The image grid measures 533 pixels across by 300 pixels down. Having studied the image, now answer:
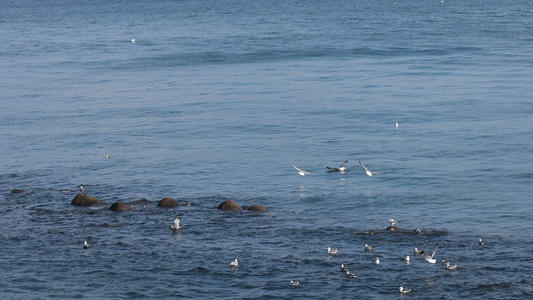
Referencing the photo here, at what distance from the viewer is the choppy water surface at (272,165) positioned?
31.5 meters

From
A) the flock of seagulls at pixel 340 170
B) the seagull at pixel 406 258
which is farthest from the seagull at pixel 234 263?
the flock of seagulls at pixel 340 170

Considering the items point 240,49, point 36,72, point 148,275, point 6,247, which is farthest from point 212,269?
point 240,49

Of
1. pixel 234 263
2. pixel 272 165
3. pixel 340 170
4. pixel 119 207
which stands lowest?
pixel 234 263

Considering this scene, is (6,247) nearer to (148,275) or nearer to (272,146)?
(148,275)

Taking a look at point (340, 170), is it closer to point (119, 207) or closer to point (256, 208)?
point (256, 208)

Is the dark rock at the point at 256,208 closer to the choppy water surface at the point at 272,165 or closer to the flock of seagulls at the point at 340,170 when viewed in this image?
the choppy water surface at the point at 272,165

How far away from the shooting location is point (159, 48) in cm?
11075

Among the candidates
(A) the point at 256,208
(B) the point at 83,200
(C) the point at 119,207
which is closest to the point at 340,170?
(A) the point at 256,208

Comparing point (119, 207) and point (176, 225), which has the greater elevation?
point (119, 207)

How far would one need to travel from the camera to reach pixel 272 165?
1991 inches

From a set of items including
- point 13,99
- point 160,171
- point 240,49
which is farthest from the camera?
point 240,49

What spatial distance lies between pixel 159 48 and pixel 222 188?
68.4 m

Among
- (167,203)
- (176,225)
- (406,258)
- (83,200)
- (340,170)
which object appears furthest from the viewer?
(340,170)

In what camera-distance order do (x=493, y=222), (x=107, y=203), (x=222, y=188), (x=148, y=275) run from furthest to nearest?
(x=222, y=188) → (x=107, y=203) → (x=493, y=222) → (x=148, y=275)
